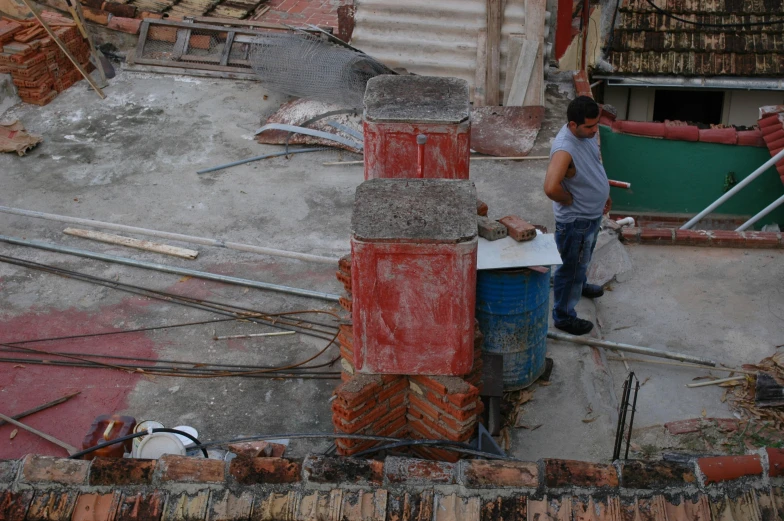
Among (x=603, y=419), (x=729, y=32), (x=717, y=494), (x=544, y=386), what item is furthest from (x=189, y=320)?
(x=729, y=32)

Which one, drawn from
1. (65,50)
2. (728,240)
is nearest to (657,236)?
(728,240)

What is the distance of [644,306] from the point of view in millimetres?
6777

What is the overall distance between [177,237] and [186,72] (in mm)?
3809

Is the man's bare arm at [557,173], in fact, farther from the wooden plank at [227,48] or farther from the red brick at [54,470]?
the wooden plank at [227,48]

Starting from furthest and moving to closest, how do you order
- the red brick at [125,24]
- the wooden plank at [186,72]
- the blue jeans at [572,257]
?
the red brick at [125,24] < the wooden plank at [186,72] < the blue jeans at [572,257]

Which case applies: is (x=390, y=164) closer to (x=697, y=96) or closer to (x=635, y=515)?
(x=635, y=515)

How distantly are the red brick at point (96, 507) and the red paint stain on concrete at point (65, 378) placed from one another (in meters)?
1.36

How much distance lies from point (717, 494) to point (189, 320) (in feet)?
13.4

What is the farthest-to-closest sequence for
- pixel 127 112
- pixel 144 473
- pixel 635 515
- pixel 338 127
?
pixel 127 112 < pixel 338 127 < pixel 144 473 < pixel 635 515

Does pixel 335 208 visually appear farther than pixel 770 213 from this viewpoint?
No

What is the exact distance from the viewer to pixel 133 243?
7.30 meters

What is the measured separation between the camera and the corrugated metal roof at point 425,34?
30.7ft

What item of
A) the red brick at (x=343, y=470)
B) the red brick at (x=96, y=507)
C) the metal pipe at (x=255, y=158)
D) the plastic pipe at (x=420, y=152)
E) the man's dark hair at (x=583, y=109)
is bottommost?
the metal pipe at (x=255, y=158)

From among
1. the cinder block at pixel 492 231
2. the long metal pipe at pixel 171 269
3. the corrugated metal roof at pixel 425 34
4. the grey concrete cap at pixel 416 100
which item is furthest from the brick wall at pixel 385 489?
the corrugated metal roof at pixel 425 34
